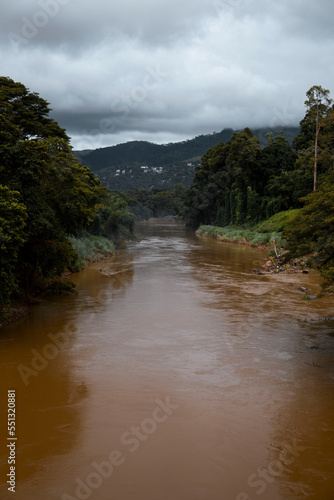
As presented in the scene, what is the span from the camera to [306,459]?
7.41m

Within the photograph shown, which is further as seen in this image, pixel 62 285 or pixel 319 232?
pixel 62 285

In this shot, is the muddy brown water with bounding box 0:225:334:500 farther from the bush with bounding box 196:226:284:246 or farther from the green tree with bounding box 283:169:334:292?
the bush with bounding box 196:226:284:246

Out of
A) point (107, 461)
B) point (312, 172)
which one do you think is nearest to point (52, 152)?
point (107, 461)

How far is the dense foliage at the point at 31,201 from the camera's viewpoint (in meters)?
12.9

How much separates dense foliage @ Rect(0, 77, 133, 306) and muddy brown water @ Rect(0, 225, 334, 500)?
7.39 ft

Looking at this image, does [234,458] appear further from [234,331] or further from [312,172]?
[312,172]

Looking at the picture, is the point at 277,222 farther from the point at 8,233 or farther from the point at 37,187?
the point at 8,233

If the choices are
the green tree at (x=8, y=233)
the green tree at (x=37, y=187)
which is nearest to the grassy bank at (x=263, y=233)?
the green tree at (x=37, y=187)

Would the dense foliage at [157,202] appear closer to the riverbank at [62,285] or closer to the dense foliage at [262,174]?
the dense foliage at [262,174]

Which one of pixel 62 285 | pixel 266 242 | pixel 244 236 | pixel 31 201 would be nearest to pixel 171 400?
pixel 31 201

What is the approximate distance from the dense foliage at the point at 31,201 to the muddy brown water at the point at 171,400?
2.25 m

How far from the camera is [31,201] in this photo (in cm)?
1526

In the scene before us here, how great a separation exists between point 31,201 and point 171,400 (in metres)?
9.11

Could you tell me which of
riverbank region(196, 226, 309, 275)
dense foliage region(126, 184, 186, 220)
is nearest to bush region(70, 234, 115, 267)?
riverbank region(196, 226, 309, 275)
